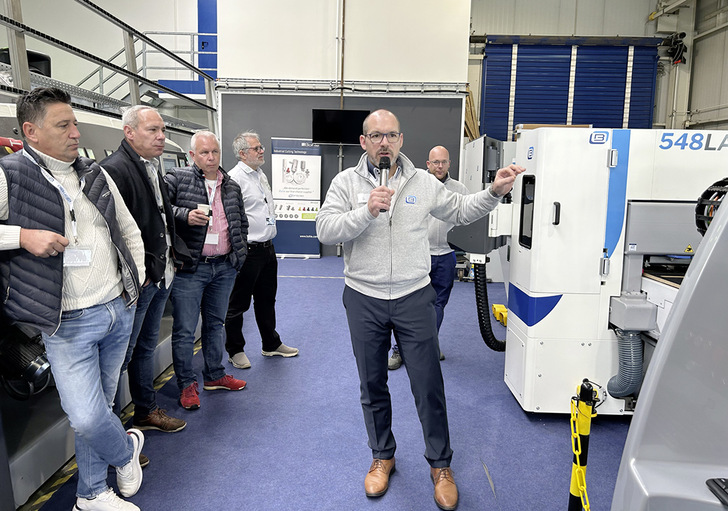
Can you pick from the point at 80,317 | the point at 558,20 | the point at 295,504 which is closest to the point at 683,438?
the point at 295,504

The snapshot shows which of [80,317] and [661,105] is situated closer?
[80,317]

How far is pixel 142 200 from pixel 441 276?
218 centimetres

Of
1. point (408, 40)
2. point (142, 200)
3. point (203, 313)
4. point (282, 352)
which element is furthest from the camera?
point (408, 40)

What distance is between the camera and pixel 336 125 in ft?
27.0

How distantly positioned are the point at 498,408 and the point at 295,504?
150 centimetres

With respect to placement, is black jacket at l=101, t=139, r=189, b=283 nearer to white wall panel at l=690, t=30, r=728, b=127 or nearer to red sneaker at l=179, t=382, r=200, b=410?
red sneaker at l=179, t=382, r=200, b=410

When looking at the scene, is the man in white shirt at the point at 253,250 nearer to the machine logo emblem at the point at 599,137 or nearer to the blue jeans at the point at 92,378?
the blue jeans at the point at 92,378

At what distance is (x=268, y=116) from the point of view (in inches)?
337

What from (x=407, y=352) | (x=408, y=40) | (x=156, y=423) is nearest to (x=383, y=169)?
(x=407, y=352)

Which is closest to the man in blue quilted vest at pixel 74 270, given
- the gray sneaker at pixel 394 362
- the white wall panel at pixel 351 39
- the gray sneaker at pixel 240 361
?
the gray sneaker at pixel 240 361

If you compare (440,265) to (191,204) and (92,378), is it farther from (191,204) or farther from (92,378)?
(92,378)

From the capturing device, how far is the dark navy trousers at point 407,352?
210 centimetres

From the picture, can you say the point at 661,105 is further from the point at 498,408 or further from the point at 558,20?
the point at 498,408

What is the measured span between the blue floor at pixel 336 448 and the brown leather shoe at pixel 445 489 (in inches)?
2.4
